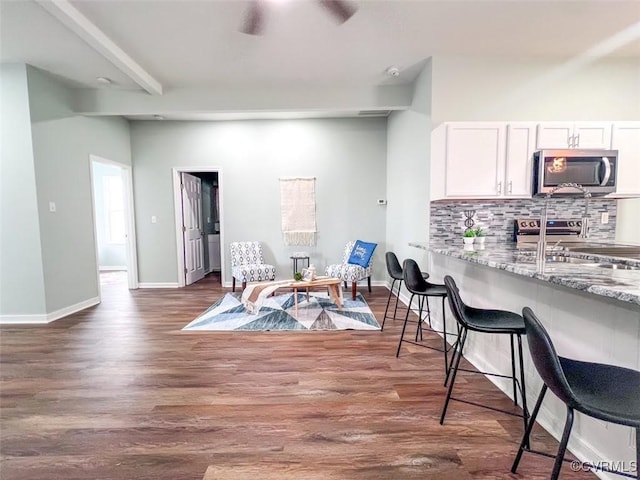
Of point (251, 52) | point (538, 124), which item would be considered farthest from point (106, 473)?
point (538, 124)

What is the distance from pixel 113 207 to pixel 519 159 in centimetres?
788

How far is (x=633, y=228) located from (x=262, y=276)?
182 inches

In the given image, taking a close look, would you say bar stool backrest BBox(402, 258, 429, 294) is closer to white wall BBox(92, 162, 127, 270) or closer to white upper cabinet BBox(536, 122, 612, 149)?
white upper cabinet BBox(536, 122, 612, 149)

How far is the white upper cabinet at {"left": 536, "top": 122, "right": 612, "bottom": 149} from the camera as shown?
276cm

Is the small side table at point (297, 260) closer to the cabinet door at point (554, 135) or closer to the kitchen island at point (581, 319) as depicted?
the kitchen island at point (581, 319)

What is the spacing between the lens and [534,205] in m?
3.11

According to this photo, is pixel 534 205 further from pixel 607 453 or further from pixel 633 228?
pixel 607 453

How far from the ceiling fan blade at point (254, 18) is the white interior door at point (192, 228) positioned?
3382 millimetres

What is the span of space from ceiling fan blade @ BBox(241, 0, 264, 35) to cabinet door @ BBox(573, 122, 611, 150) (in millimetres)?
3091

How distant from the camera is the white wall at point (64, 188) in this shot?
325cm

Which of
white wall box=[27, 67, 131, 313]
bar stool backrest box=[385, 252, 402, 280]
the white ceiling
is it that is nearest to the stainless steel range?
bar stool backrest box=[385, 252, 402, 280]

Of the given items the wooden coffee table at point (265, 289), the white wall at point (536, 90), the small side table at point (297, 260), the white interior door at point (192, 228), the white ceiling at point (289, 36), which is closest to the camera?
the white ceiling at point (289, 36)

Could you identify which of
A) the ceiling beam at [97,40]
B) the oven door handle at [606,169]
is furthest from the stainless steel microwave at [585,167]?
the ceiling beam at [97,40]

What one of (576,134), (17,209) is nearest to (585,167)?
(576,134)
